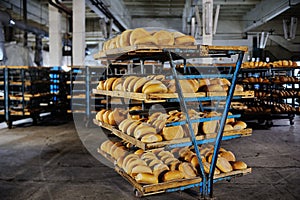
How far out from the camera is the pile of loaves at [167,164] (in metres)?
2.73

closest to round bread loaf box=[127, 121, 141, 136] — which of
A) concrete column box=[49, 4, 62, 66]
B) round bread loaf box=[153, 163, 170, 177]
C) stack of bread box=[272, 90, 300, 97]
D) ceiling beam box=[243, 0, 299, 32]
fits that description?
round bread loaf box=[153, 163, 170, 177]

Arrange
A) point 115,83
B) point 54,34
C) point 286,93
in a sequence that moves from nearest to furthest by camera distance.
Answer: point 115,83 < point 286,93 < point 54,34

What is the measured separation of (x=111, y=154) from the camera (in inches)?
141

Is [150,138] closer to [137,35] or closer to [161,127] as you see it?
→ [161,127]

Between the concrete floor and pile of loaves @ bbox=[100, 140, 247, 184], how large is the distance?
314 millimetres

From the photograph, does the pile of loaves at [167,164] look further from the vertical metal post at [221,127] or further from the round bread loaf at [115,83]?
the round bread loaf at [115,83]

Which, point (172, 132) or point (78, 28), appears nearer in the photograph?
point (172, 132)

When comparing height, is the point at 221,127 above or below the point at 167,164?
above

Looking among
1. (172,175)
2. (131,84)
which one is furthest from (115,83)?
(172,175)

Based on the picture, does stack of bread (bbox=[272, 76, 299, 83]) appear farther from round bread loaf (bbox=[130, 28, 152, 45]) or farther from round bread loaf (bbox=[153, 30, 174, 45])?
round bread loaf (bbox=[130, 28, 152, 45])

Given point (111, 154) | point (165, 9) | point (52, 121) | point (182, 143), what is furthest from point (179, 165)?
point (165, 9)

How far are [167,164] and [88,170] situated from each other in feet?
4.59

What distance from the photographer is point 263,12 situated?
12.8m

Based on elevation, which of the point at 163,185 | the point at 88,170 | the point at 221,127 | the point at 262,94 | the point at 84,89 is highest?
the point at 84,89
